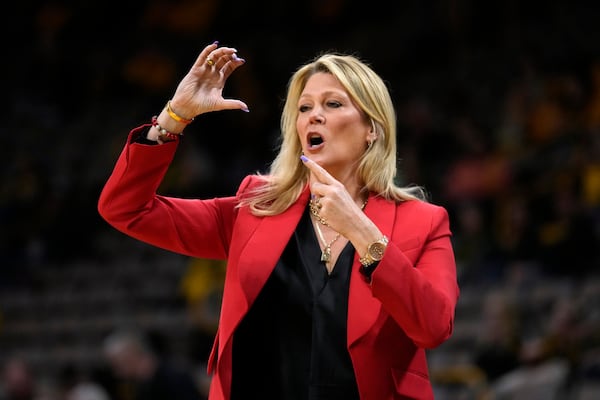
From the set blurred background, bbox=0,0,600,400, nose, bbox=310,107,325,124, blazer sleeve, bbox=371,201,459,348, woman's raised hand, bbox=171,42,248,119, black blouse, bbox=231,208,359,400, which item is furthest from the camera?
blurred background, bbox=0,0,600,400

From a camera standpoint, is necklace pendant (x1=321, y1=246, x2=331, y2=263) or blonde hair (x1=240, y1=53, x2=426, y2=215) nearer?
necklace pendant (x1=321, y1=246, x2=331, y2=263)

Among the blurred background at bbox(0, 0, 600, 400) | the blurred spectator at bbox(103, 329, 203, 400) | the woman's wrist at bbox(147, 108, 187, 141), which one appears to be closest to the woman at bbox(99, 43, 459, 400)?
the woman's wrist at bbox(147, 108, 187, 141)

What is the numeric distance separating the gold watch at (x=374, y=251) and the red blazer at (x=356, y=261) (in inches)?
0.8

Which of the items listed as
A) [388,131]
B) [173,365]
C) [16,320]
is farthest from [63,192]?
[388,131]

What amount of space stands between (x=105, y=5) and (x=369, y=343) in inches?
430

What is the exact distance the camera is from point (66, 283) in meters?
9.66

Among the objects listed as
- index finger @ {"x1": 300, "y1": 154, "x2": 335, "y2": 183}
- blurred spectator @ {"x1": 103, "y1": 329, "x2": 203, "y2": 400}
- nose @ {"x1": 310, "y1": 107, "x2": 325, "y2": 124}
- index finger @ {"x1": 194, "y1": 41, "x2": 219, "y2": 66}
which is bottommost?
blurred spectator @ {"x1": 103, "y1": 329, "x2": 203, "y2": 400}

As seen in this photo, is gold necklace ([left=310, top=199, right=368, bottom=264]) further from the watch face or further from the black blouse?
the watch face

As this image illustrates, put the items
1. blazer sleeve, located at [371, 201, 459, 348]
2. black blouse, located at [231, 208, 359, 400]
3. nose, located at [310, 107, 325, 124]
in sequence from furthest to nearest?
1. nose, located at [310, 107, 325, 124]
2. black blouse, located at [231, 208, 359, 400]
3. blazer sleeve, located at [371, 201, 459, 348]

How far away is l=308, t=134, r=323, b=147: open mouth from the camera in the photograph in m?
2.72

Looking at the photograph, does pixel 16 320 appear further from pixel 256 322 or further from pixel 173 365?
pixel 256 322

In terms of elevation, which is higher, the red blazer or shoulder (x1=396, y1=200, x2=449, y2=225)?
shoulder (x1=396, y1=200, x2=449, y2=225)

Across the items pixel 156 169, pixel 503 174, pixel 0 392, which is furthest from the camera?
pixel 0 392

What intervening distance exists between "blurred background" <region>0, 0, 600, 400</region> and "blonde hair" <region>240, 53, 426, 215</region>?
3003mm
